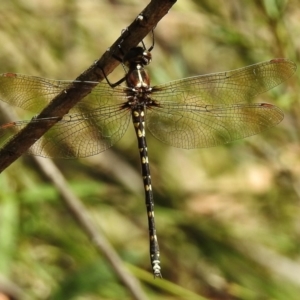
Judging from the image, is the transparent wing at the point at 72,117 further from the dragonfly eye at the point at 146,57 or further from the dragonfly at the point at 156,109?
the dragonfly eye at the point at 146,57

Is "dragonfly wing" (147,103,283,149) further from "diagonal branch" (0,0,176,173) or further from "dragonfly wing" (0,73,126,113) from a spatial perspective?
"diagonal branch" (0,0,176,173)

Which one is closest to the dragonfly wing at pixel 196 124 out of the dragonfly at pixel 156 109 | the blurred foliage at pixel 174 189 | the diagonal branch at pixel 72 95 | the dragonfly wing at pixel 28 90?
the dragonfly at pixel 156 109

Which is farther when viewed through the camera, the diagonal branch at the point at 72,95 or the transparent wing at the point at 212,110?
the transparent wing at the point at 212,110

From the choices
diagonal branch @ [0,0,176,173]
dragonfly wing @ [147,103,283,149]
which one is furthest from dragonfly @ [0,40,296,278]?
diagonal branch @ [0,0,176,173]

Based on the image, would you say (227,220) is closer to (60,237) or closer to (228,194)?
(228,194)

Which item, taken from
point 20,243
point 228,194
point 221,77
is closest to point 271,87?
point 221,77

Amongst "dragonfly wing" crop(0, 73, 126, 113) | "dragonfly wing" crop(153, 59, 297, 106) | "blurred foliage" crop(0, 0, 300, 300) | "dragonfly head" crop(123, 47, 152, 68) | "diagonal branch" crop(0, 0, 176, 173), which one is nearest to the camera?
"diagonal branch" crop(0, 0, 176, 173)
